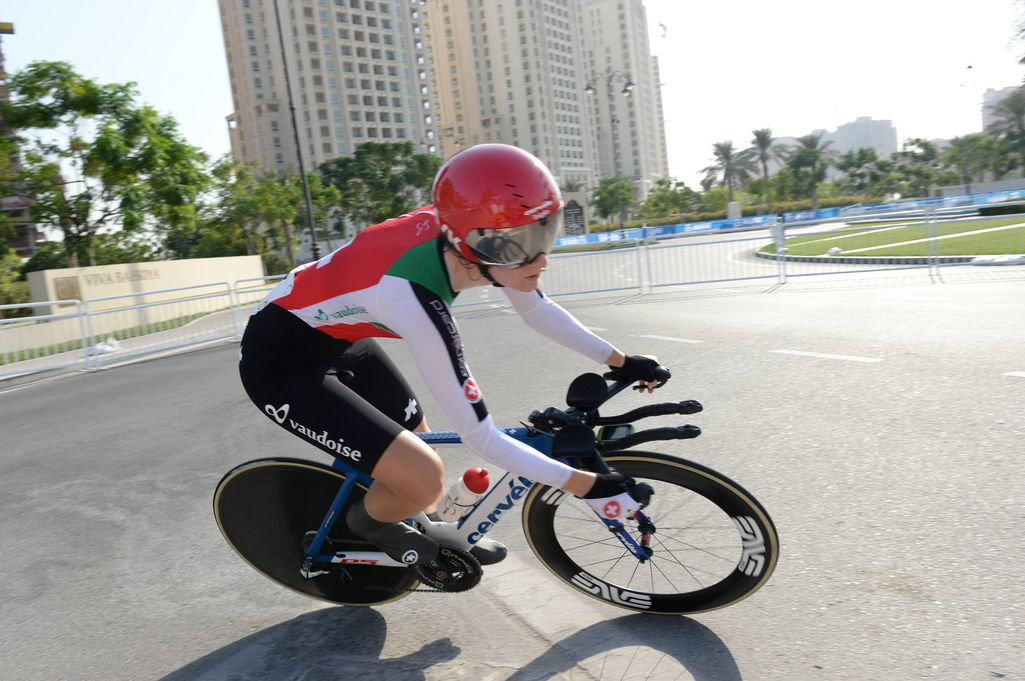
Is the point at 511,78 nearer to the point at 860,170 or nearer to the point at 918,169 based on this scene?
the point at 860,170

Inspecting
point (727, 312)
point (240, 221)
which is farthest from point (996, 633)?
point (240, 221)

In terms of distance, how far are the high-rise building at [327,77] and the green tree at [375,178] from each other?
1493 inches

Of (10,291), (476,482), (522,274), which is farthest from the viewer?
(10,291)

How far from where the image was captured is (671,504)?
2795mm

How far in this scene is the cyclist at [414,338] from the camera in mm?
2375

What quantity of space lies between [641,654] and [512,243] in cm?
151

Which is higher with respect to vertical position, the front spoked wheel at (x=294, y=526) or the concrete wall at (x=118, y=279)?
the concrete wall at (x=118, y=279)

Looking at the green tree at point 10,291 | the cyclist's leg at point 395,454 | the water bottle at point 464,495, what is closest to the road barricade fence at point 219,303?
the green tree at point 10,291

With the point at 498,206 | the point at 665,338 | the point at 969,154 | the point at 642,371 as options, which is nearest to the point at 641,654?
the point at 642,371

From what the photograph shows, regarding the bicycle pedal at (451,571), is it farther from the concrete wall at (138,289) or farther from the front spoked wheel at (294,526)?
the concrete wall at (138,289)

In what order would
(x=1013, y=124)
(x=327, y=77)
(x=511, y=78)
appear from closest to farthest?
(x=1013, y=124)
(x=327, y=77)
(x=511, y=78)

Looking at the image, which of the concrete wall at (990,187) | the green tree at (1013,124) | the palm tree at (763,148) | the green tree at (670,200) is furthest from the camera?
the palm tree at (763,148)

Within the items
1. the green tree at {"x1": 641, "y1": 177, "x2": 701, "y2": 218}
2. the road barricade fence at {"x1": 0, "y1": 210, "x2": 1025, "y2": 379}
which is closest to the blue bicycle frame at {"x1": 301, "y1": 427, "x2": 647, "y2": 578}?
the road barricade fence at {"x1": 0, "y1": 210, "x2": 1025, "y2": 379}

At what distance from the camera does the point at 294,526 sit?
10.6 ft
